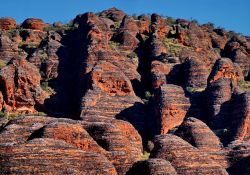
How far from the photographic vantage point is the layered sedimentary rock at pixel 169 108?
6869 centimetres

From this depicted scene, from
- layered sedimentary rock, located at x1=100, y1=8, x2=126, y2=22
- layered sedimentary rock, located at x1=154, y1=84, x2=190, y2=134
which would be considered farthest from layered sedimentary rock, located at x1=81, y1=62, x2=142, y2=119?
A: layered sedimentary rock, located at x1=100, y1=8, x2=126, y2=22

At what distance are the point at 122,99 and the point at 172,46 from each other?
24.8 metres

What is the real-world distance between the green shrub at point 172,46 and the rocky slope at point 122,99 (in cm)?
20

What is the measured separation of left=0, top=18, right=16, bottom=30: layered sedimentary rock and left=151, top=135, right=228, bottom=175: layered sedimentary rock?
58.1 m

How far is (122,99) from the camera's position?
72.8m

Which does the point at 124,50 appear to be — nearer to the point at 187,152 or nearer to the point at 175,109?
the point at 175,109

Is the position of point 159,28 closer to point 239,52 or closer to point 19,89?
point 239,52

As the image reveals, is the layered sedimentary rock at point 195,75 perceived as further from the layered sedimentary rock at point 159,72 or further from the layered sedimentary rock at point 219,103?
the layered sedimentary rock at point 219,103

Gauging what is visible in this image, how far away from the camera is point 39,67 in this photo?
84.5 metres

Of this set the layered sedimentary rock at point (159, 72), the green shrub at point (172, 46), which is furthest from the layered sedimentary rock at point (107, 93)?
the green shrub at point (172, 46)

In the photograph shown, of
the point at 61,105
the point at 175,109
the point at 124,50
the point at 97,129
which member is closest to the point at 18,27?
the point at 124,50

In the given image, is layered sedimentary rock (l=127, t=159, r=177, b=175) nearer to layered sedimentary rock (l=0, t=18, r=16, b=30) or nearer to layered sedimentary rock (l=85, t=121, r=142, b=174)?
layered sedimentary rock (l=85, t=121, r=142, b=174)

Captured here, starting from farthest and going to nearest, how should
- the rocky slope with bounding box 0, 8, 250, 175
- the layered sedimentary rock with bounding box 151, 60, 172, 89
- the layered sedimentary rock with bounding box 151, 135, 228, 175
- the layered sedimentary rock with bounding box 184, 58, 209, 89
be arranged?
the layered sedimentary rock with bounding box 151, 60, 172, 89
the layered sedimentary rock with bounding box 184, 58, 209, 89
the layered sedimentary rock with bounding box 151, 135, 228, 175
the rocky slope with bounding box 0, 8, 250, 175

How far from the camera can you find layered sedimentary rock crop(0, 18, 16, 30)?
337ft
